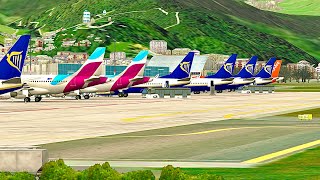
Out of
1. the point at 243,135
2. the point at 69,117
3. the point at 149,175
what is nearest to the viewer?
the point at 149,175

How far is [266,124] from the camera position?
2462 inches

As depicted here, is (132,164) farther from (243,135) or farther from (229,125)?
(229,125)

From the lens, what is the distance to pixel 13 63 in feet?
331

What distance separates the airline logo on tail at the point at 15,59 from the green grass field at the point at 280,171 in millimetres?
71624

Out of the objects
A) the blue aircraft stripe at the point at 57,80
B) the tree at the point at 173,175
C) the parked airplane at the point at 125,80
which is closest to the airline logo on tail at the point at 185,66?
the parked airplane at the point at 125,80

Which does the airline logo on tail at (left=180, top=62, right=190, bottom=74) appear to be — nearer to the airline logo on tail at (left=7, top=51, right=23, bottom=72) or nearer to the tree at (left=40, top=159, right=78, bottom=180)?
the airline logo on tail at (left=7, top=51, right=23, bottom=72)

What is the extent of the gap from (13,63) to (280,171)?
7605 centimetres

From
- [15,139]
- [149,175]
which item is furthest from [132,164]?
[15,139]

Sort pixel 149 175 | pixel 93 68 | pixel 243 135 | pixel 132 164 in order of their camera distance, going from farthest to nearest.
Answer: pixel 93 68
pixel 243 135
pixel 132 164
pixel 149 175

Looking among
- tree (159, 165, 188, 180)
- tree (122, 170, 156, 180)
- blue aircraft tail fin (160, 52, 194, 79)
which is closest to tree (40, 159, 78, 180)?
tree (122, 170, 156, 180)

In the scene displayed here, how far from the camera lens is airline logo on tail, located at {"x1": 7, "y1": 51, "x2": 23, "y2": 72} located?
330 ft

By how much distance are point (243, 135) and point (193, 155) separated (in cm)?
1433

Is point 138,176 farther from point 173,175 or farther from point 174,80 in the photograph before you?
point 174,80

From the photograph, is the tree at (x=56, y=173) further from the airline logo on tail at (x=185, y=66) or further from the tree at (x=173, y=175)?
the airline logo on tail at (x=185, y=66)
